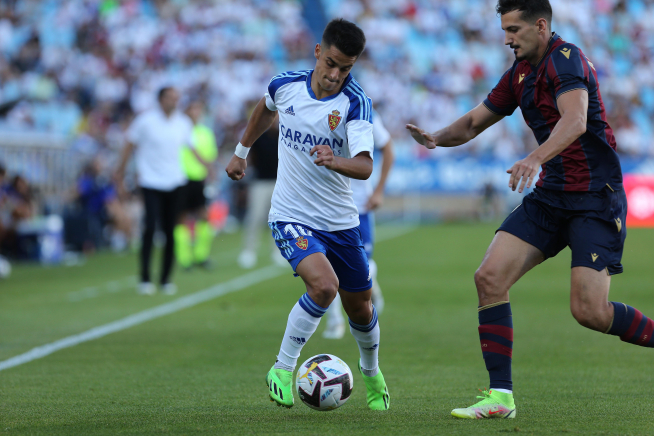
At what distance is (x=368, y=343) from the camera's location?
4965 millimetres

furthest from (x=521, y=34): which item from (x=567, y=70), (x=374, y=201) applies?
(x=374, y=201)

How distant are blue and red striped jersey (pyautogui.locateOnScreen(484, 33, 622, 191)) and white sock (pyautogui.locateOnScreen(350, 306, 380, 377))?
130cm

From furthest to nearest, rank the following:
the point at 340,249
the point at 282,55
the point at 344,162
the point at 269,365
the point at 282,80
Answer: the point at 282,55, the point at 269,365, the point at 282,80, the point at 340,249, the point at 344,162

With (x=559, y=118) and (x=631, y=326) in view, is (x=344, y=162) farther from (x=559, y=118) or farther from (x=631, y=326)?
(x=631, y=326)

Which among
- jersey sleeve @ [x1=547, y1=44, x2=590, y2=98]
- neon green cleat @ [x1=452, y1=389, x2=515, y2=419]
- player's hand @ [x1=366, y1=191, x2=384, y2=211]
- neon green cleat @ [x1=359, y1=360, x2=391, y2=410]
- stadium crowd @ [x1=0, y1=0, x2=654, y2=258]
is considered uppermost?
stadium crowd @ [x1=0, y1=0, x2=654, y2=258]

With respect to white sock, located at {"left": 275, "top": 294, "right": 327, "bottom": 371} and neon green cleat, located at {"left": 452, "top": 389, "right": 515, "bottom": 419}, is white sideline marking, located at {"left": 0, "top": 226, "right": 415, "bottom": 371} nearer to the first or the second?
white sock, located at {"left": 275, "top": 294, "right": 327, "bottom": 371}

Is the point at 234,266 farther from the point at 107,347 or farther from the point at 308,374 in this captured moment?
the point at 308,374

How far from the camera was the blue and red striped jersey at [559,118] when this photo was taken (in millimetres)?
4375

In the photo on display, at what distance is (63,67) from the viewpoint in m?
26.9

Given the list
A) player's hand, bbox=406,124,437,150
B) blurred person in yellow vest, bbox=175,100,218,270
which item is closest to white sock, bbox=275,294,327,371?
player's hand, bbox=406,124,437,150

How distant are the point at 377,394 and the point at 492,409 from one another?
0.74 metres

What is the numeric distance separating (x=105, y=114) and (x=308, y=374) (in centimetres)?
2163

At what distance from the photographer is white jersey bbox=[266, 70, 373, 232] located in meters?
4.84

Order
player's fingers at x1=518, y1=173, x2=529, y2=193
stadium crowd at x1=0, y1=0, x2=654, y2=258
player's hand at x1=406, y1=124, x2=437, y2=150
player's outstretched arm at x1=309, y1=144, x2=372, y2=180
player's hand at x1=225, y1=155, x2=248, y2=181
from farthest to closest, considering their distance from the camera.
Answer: stadium crowd at x1=0, y1=0, x2=654, y2=258 < player's hand at x1=225, y1=155, x2=248, y2=181 < player's hand at x1=406, y1=124, x2=437, y2=150 < player's outstretched arm at x1=309, y1=144, x2=372, y2=180 < player's fingers at x1=518, y1=173, x2=529, y2=193
